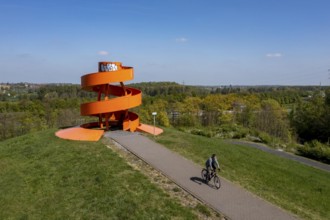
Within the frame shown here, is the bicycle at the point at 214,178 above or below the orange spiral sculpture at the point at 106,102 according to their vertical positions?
below

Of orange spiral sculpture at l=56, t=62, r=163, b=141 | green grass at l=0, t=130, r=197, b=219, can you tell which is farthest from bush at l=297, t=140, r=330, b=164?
green grass at l=0, t=130, r=197, b=219

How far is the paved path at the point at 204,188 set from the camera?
10648 millimetres

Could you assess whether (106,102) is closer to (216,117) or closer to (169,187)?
(169,187)

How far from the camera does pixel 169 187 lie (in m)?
12.4

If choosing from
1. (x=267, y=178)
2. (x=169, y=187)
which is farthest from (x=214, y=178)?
(x=267, y=178)

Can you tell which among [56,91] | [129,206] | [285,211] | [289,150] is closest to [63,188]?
[129,206]

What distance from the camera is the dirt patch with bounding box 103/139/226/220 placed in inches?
409

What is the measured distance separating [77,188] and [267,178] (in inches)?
373

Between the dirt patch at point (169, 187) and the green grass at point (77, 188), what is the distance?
1.14 feet

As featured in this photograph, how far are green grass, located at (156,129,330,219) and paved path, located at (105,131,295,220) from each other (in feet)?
2.63

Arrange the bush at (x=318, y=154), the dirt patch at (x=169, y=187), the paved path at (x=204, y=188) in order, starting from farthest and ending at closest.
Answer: the bush at (x=318, y=154)
the paved path at (x=204, y=188)
the dirt patch at (x=169, y=187)

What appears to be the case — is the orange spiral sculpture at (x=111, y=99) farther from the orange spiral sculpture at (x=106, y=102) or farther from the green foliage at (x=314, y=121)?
the green foliage at (x=314, y=121)

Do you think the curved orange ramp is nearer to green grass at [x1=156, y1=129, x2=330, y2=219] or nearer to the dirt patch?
the dirt patch

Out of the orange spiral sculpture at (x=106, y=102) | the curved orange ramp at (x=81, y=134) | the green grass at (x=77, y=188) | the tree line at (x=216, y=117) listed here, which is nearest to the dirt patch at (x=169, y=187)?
the green grass at (x=77, y=188)
